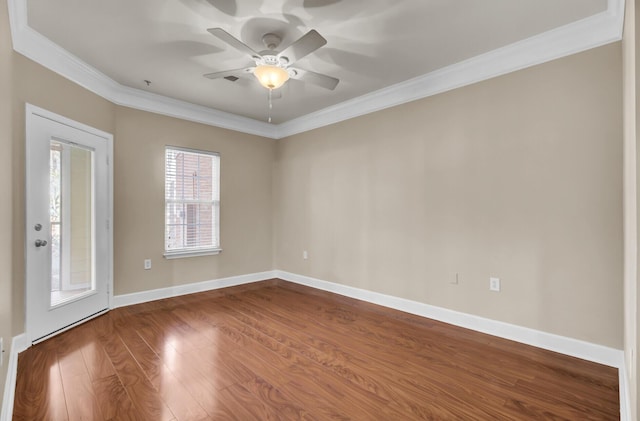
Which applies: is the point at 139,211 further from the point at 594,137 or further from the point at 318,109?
the point at 594,137

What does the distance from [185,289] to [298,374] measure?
8.92 feet

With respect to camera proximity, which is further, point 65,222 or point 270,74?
point 65,222

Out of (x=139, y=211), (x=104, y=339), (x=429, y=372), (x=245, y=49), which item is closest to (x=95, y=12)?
(x=245, y=49)

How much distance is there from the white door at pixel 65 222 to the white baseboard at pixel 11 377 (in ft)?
0.36

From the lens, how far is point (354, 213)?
423cm

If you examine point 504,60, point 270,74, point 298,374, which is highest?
point 504,60

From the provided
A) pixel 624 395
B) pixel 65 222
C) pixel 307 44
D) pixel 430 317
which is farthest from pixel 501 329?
pixel 65 222

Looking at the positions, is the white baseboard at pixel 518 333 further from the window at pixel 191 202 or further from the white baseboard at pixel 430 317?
the window at pixel 191 202

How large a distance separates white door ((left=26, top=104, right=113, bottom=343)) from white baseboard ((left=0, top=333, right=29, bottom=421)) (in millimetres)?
111

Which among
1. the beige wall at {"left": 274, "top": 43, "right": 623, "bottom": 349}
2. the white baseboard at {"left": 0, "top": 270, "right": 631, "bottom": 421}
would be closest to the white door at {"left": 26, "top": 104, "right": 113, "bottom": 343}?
the white baseboard at {"left": 0, "top": 270, "right": 631, "bottom": 421}

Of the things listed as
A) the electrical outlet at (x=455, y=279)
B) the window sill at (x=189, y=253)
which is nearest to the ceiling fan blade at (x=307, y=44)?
the electrical outlet at (x=455, y=279)

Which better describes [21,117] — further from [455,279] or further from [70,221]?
[455,279]

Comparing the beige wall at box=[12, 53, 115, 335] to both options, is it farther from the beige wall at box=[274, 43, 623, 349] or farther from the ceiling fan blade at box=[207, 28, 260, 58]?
the beige wall at box=[274, 43, 623, 349]

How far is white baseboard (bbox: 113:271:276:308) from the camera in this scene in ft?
12.5
